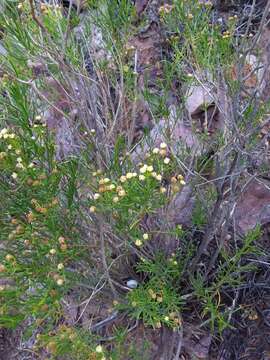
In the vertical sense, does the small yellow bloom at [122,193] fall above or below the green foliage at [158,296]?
above

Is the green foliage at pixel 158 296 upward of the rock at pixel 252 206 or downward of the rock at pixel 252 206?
upward

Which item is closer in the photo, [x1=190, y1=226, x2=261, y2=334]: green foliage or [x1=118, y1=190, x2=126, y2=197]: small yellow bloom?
[x1=118, y1=190, x2=126, y2=197]: small yellow bloom

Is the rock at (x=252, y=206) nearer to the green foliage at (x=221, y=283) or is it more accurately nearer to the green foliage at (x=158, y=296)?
the green foliage at (x=221, y=283)

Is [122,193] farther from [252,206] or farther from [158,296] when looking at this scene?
[252,206]

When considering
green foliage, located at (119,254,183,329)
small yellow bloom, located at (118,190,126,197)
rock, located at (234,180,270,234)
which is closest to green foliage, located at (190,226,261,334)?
green foliage, located at (119,254,183,329)

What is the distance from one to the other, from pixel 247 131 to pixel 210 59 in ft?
1.55

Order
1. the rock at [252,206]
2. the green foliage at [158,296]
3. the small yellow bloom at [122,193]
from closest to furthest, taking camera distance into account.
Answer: the small yellow bloom at [122,193], the green foliage at [158,296], the rock at [252,206]

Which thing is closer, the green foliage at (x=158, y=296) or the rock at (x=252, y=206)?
the green foliage at (x=158, y=296)

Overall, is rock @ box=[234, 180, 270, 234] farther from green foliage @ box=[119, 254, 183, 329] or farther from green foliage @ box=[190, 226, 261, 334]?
green foliage @ box=[119, 254, 183, 329]

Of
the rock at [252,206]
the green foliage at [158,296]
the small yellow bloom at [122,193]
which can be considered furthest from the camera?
the rock at [252,206]

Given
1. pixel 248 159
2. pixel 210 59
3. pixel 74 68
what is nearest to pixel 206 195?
pixel 248 159

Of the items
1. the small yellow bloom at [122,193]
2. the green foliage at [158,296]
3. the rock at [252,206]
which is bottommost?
the rock at [252,206]

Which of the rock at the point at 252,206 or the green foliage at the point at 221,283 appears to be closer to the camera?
the green foliage at the point at 221,283

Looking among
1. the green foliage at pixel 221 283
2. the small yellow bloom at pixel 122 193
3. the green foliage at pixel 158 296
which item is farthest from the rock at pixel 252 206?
the small yellow bloom at pixel 122 193
